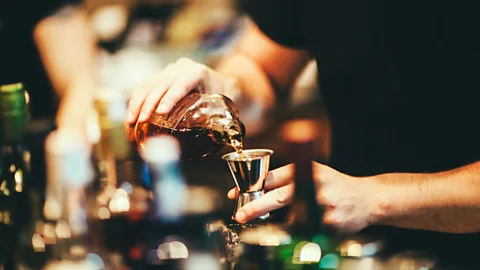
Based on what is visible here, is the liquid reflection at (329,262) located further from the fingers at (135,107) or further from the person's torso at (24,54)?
the person's torso at (24,54)

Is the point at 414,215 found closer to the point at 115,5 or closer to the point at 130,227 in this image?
the point at 130,227

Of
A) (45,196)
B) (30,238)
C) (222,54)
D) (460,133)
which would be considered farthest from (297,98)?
(30,238)

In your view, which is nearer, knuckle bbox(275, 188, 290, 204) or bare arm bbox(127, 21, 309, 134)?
knuckle bbox(275, 188, 290, 204)

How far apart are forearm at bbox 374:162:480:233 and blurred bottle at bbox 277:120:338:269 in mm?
328

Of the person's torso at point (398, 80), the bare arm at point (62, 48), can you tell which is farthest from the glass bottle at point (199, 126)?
the person's torso at point (398, 80)

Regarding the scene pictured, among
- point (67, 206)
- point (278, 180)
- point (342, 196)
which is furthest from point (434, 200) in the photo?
point (67, 206)

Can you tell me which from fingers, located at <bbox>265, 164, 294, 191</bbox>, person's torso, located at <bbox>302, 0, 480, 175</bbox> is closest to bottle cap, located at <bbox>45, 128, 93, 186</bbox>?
fingers, located at <bbox>265, 164, 294, 191</bbox>

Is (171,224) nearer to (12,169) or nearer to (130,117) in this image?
(130,117)

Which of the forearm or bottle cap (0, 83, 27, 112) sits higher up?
bottle cap (0, 83, 27, 112)

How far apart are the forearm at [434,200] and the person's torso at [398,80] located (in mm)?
191

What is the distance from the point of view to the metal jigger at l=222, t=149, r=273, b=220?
35.3 inches

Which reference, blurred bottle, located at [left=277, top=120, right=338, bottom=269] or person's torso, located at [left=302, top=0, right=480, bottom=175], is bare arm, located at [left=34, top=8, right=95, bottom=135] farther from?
blurred bottle, located at [left=277, top=120, right=338, bottom=269]

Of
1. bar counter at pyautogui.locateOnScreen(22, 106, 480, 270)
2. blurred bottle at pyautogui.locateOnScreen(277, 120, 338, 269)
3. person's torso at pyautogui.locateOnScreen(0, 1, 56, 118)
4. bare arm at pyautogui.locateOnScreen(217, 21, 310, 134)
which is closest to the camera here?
blurred bottle at pyautogui.locateOnScreen(277, 120, 338, 269)

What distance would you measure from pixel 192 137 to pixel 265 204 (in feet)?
0.88
